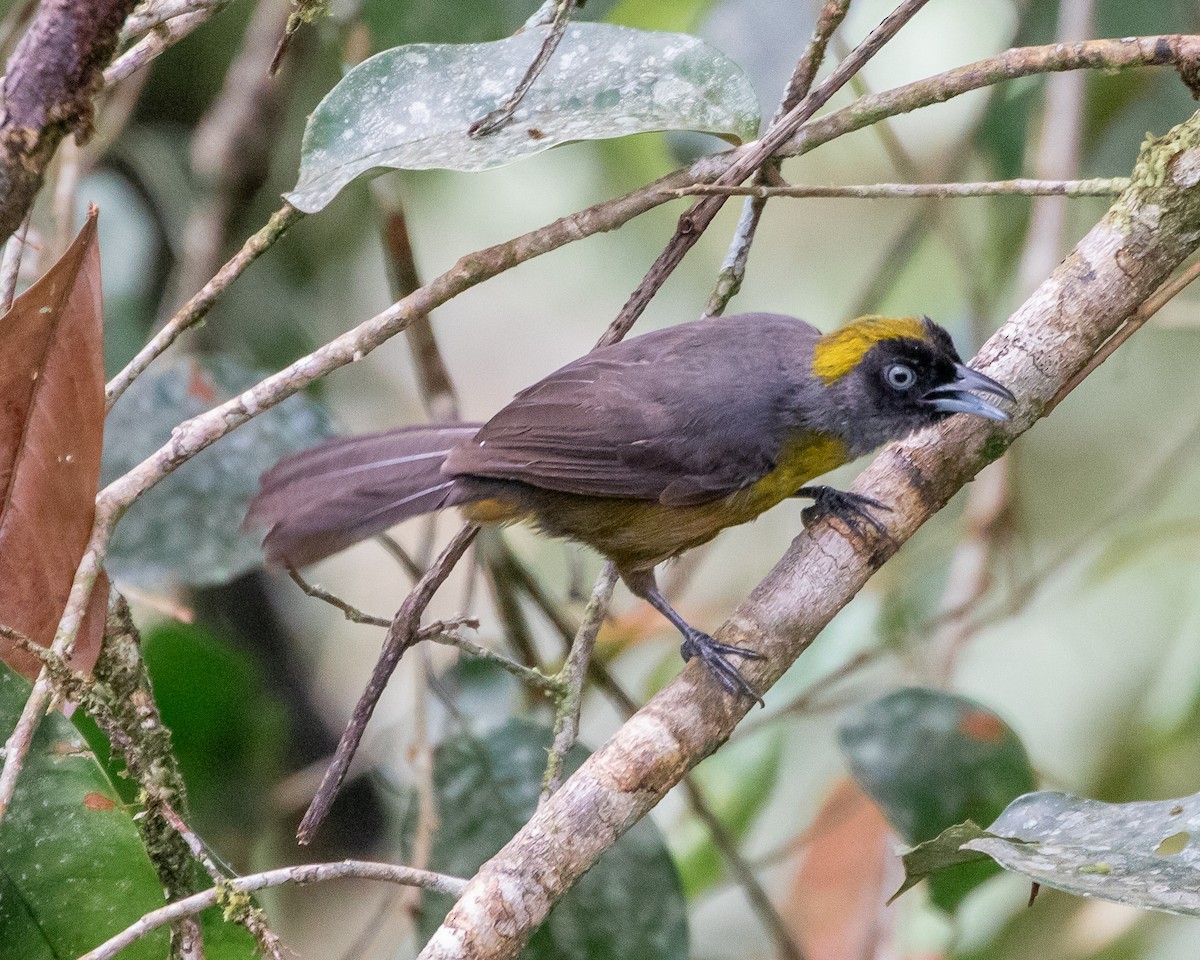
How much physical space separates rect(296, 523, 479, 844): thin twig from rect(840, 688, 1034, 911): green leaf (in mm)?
942

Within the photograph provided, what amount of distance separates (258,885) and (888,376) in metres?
1.50

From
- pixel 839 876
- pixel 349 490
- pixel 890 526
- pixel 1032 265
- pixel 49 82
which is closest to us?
pixel 49 82

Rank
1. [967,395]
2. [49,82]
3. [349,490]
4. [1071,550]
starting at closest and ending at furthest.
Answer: [49,82]
[967,395]
[349,490]
[1071,550]

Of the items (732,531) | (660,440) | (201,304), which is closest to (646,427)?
(660,440)

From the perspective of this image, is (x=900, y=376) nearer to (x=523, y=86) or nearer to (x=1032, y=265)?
(x=1032, y=265)

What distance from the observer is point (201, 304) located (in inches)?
73.6

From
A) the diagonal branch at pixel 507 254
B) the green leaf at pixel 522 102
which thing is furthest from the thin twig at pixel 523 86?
the diagonal branch at pixel 507 254

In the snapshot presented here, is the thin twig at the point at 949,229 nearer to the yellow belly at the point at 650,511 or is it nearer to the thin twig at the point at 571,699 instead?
the yellow belly at the point at 650,511

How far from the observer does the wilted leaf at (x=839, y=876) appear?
3199 mm

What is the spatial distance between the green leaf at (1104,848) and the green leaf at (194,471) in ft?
5.15

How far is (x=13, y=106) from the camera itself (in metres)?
1.46

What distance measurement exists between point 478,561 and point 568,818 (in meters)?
1.31

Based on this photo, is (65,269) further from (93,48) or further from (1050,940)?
(1050,940)

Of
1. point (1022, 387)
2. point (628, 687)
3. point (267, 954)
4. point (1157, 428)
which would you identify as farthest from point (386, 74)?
point (1157, 428)
